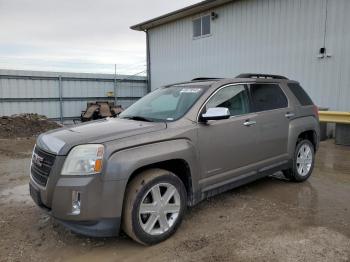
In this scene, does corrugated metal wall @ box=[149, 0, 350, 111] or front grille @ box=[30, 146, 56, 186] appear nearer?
front grille @ box=[30, 146, 56, 186]

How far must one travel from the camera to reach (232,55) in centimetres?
1339

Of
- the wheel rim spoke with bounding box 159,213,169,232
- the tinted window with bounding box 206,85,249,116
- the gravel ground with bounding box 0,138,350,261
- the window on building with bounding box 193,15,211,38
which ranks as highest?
the window on building with bounding box 193,15,211,38

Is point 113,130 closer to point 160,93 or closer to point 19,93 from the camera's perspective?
point 160,93

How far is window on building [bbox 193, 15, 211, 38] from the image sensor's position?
1447cm

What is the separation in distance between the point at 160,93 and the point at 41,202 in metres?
2.31

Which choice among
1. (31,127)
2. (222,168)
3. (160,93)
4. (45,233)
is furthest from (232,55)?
(45,233)

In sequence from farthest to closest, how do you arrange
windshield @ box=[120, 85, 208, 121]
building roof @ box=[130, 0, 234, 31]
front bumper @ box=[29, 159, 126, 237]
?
building roof @ box=[130, 0, 234, 31] < windshield @ box=[120, 85, 208, 121] < front bumper @ box=[29, 159, 126, 237]

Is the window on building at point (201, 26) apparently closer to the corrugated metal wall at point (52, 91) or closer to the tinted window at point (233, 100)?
the corrugated metal wall at point (52, 91)

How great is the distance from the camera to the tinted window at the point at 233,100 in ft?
14.1

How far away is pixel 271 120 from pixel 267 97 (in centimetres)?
40

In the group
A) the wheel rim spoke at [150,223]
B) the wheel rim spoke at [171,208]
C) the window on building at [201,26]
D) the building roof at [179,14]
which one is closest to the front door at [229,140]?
the wheel rim spoke at [171,208]

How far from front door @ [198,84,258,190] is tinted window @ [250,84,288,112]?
19 centimetres

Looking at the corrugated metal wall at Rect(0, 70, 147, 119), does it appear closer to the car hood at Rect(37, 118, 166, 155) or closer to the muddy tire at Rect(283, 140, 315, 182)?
the car hood at Rect(37, 118, 166, 155)

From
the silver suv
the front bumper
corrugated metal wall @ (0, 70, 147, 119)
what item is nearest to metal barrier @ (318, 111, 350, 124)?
the silver suv
